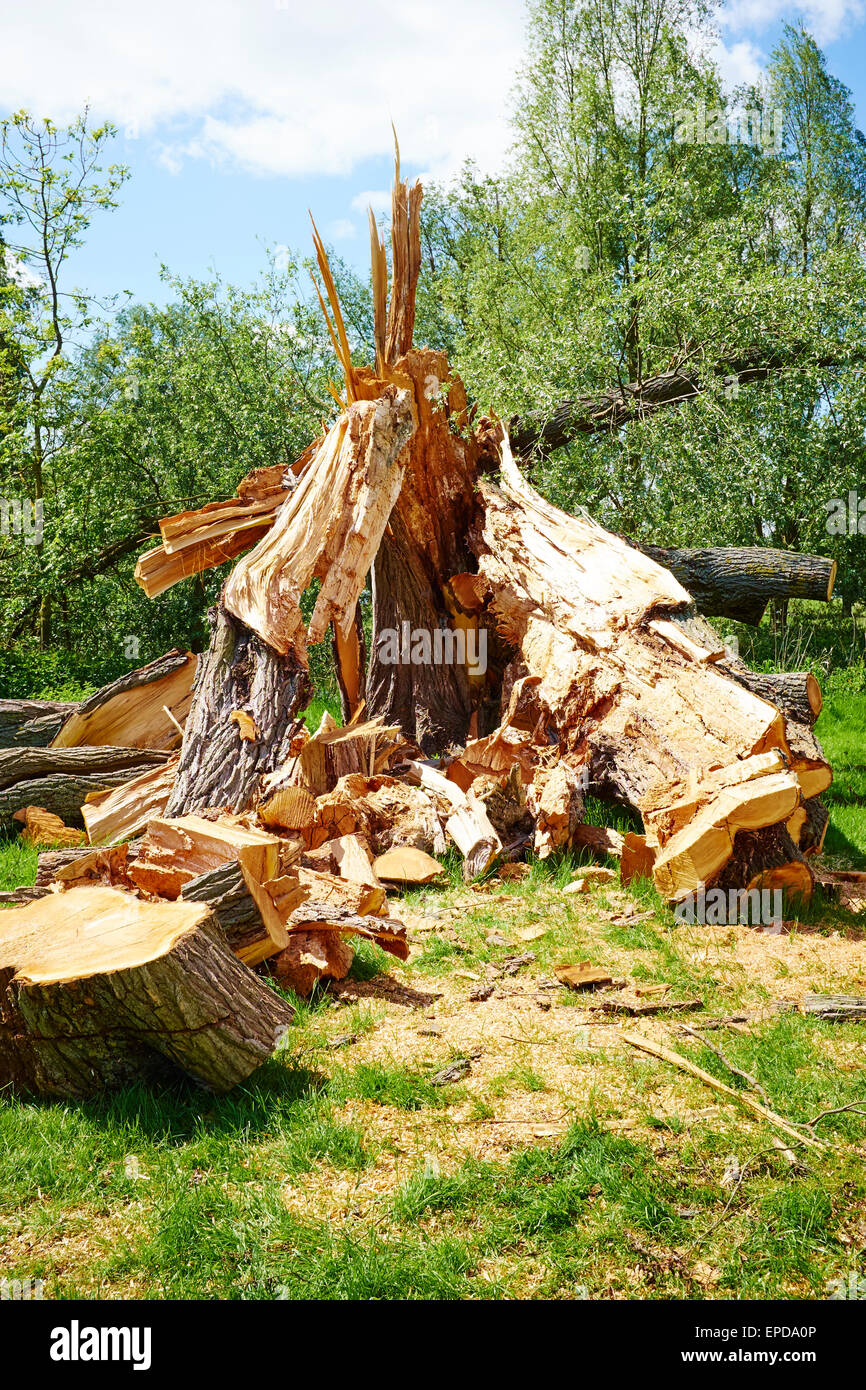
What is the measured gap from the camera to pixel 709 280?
1039 cm

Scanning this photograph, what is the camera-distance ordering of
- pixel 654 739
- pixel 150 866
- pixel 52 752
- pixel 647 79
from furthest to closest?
pixel 647 79
pixel 52 752
pixel 654 739
pixel 150 866

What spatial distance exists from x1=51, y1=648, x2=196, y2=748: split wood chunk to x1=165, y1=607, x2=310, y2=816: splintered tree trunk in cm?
206

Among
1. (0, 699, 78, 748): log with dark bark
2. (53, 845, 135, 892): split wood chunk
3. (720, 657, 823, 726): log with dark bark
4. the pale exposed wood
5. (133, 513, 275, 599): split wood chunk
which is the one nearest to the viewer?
(53, 845, 135, 892): split wood chunk

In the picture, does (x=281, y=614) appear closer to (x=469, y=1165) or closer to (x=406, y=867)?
(x=406, y=867)

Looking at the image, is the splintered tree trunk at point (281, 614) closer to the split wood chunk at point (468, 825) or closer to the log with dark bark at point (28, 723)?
the split wood chunk at point (468, 825)

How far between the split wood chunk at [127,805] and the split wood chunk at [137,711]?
0.97 m

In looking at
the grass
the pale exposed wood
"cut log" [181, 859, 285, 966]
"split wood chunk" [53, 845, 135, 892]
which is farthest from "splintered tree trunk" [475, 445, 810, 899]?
the pale exposed wood

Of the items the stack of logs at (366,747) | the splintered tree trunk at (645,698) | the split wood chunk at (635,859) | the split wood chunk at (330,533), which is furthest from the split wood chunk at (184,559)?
the split wood chunk at (635,859)

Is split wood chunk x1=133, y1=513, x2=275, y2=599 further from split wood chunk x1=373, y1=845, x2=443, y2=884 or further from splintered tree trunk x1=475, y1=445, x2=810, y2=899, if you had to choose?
split wood chunk x1=373, y1=845, x2=443, y2=884

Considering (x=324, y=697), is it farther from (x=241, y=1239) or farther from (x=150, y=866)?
(x=241, y=1239)

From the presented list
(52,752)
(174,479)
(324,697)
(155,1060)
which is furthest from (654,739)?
(174,479)

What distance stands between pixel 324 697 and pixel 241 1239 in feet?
28.8

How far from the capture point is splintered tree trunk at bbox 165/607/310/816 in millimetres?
5477
